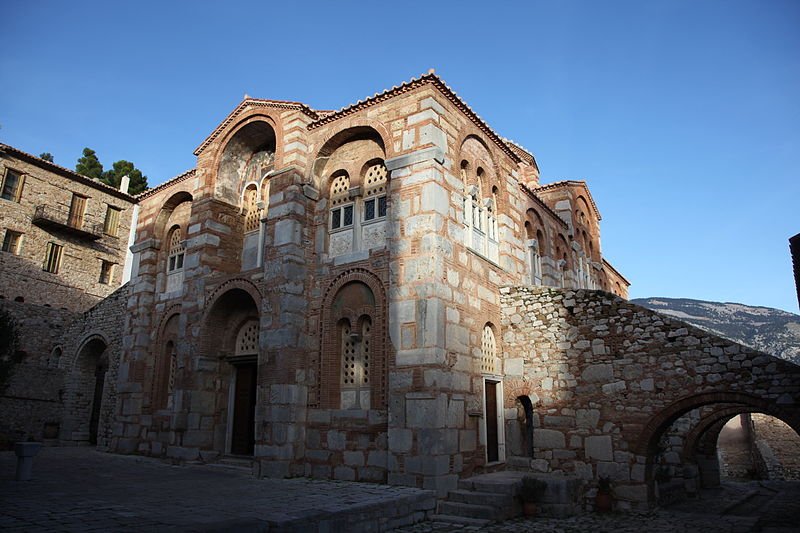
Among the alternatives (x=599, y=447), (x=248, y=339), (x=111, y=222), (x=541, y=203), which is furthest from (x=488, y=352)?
(x=111, y=222)

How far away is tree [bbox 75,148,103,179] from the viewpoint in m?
35.2

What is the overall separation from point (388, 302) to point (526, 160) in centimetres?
1336

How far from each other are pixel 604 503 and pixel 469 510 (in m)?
2.91

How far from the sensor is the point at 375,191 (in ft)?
39.2

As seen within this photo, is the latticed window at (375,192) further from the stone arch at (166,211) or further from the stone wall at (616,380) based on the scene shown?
the stone arch at (166,211)

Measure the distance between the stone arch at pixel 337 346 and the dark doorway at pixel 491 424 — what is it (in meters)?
2.54

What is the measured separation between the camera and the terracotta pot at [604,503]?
9.78 meters

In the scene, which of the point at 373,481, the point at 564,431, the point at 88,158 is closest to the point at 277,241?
the point at 373,481

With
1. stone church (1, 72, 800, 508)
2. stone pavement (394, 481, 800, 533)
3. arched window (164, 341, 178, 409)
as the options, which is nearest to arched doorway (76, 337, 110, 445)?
stone church (1, 72, 800, 508)

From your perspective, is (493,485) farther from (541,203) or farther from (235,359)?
(541,203)

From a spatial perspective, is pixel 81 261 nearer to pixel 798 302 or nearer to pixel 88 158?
pixel 88 158

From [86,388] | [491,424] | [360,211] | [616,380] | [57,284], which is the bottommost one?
[491,424]

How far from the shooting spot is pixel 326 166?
13016 mm

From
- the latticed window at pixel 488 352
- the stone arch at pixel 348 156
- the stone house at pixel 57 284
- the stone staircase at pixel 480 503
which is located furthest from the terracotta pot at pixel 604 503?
the stone house at pixel 57 284
